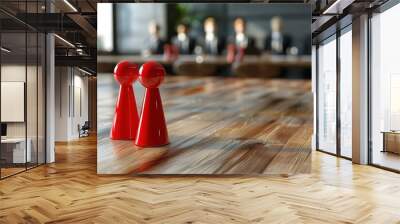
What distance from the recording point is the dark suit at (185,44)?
454 centimetres

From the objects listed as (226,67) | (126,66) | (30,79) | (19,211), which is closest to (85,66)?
(30,79)

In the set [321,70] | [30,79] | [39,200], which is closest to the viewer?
[39,200]

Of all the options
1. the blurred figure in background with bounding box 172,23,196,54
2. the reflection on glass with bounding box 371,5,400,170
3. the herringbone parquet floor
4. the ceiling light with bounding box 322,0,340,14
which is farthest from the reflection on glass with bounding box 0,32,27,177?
the reflection on glass with bounding box 371,5,400,170

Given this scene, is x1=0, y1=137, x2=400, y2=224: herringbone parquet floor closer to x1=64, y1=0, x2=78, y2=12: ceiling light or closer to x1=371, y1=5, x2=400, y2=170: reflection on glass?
x1=371, y1=5, x2=400, y2=170: reflection on glass

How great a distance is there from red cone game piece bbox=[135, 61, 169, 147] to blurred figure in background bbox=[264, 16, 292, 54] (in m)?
1.18

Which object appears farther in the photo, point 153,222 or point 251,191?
point 251,191

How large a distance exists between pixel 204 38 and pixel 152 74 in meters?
0.68

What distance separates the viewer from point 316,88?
321 inches

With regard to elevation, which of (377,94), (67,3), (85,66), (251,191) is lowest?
(251,191)

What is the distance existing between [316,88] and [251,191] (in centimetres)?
451

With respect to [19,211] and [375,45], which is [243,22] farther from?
[19,211]

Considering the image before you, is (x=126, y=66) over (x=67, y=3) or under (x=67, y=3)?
under

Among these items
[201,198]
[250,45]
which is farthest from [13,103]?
[250,45]

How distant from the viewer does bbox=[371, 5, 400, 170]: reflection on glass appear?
5469 millimetres
